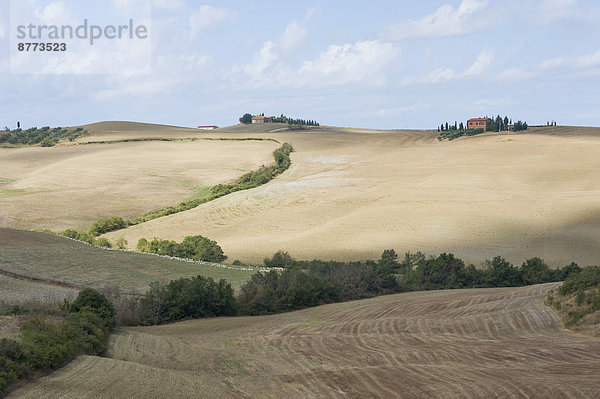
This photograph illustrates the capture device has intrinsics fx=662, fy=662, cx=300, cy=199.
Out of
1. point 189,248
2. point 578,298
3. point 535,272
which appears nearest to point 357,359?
point 578,298

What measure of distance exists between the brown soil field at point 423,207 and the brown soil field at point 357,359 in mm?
26615

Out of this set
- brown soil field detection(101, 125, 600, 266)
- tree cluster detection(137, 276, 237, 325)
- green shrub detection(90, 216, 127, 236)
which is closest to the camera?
tree cluster detection(137, 276, 237, 325)

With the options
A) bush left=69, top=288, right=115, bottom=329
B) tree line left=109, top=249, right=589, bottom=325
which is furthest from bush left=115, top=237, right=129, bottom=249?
bush left=69, top=288, right=115, bottom=329

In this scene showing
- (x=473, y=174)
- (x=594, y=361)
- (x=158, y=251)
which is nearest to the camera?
(x=594, y=361)

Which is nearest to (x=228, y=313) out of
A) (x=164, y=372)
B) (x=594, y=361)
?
(x=164, y=372)

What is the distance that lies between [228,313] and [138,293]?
5948 millimetres

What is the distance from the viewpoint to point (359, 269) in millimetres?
47781

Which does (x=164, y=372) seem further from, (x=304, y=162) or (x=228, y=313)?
(x=304, y=162)

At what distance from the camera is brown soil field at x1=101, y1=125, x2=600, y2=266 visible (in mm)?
63938

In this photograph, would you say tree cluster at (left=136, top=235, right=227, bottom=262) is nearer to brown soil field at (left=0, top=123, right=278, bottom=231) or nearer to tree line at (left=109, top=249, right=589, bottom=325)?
tree line at (left=109, top=249, right=589, bottom=325)

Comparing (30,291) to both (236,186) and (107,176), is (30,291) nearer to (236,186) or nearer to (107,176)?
(236,186)

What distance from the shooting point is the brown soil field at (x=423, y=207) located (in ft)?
210

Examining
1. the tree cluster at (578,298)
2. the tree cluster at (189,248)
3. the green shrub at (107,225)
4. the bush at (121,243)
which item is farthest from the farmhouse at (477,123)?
the tree cluster at (578,298)

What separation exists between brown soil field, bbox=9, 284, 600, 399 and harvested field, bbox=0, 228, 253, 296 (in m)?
10.9
